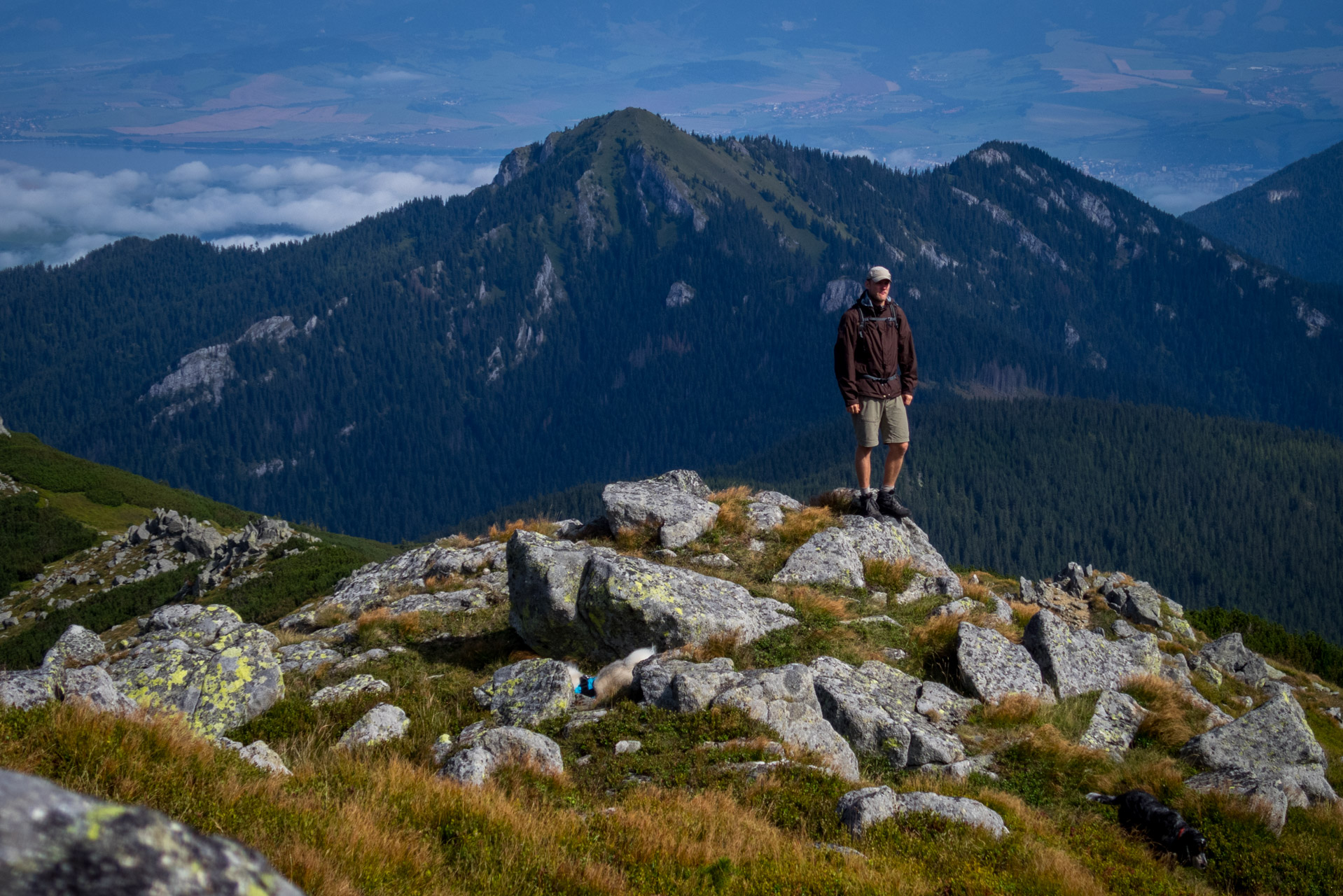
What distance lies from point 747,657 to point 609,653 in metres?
2.68

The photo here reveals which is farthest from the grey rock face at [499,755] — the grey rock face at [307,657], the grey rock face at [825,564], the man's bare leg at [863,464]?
the man's bare leg at [863,464]

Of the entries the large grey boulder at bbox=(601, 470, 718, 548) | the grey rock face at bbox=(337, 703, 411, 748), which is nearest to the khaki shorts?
the large grey boulder at bbox=(601, 470, 718, 548)

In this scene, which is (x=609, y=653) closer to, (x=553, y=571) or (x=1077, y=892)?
(x=553, y=571)

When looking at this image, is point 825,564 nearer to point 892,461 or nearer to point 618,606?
point 892,461

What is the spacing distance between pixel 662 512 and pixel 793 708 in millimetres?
10140

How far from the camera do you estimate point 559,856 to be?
704 cm

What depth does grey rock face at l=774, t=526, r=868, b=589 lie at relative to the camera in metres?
18.6

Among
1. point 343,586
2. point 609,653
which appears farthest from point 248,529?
point 609,653

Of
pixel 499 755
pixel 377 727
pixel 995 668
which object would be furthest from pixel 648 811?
pixel 995 668

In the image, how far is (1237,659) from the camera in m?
36.9

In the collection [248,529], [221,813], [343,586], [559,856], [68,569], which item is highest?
[221,813]

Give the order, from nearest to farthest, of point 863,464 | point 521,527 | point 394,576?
point 863,464 < point 394,576 < point 521,527

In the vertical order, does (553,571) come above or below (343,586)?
above

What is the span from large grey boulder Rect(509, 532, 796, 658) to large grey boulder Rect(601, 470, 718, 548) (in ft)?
14.4
